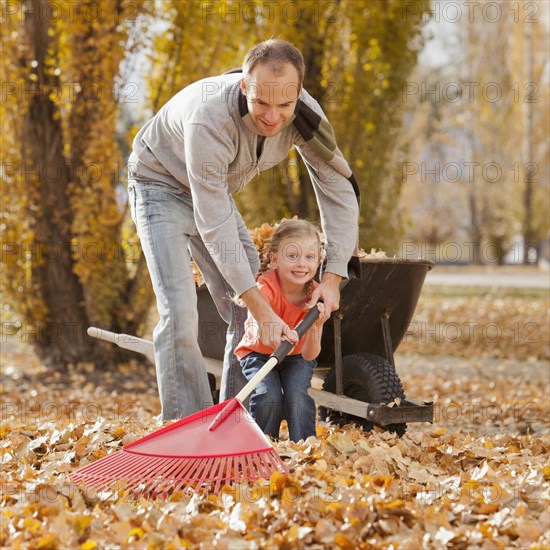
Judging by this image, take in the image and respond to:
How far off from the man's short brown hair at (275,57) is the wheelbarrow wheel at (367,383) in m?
1.47

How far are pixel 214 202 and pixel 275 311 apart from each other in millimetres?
658

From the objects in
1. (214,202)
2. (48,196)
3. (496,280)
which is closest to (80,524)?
(214,202)

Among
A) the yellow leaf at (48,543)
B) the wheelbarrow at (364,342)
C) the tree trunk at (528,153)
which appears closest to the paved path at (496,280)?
the tree trunk at (528,153)

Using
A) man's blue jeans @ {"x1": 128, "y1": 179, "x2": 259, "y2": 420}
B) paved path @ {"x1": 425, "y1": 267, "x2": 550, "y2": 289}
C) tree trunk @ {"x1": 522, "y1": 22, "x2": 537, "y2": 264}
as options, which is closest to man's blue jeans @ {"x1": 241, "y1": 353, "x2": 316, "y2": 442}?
man's blue jeans @ {"x1": 128, "y1": 179, "x2": 259, "y2": 420}

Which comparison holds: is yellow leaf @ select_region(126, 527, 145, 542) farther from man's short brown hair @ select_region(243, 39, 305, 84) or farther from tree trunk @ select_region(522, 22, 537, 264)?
tree trunk @ select_region(522, 22, 537, 264)

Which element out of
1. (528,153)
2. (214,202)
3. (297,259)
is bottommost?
(297,259)

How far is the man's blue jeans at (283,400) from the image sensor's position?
352 cm

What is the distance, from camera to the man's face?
3.00m

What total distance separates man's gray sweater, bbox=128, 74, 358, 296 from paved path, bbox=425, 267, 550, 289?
12835mm

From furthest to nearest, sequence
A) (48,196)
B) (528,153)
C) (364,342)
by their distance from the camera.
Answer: (528,153), (48,196), (364,342)

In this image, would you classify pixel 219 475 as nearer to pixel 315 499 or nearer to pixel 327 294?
pixel 315 499

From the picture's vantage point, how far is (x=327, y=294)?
3457mm

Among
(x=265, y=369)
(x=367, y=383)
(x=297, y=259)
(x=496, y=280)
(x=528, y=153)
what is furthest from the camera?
(x=528, y=153)

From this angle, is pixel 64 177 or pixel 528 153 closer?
pixel 64 177
